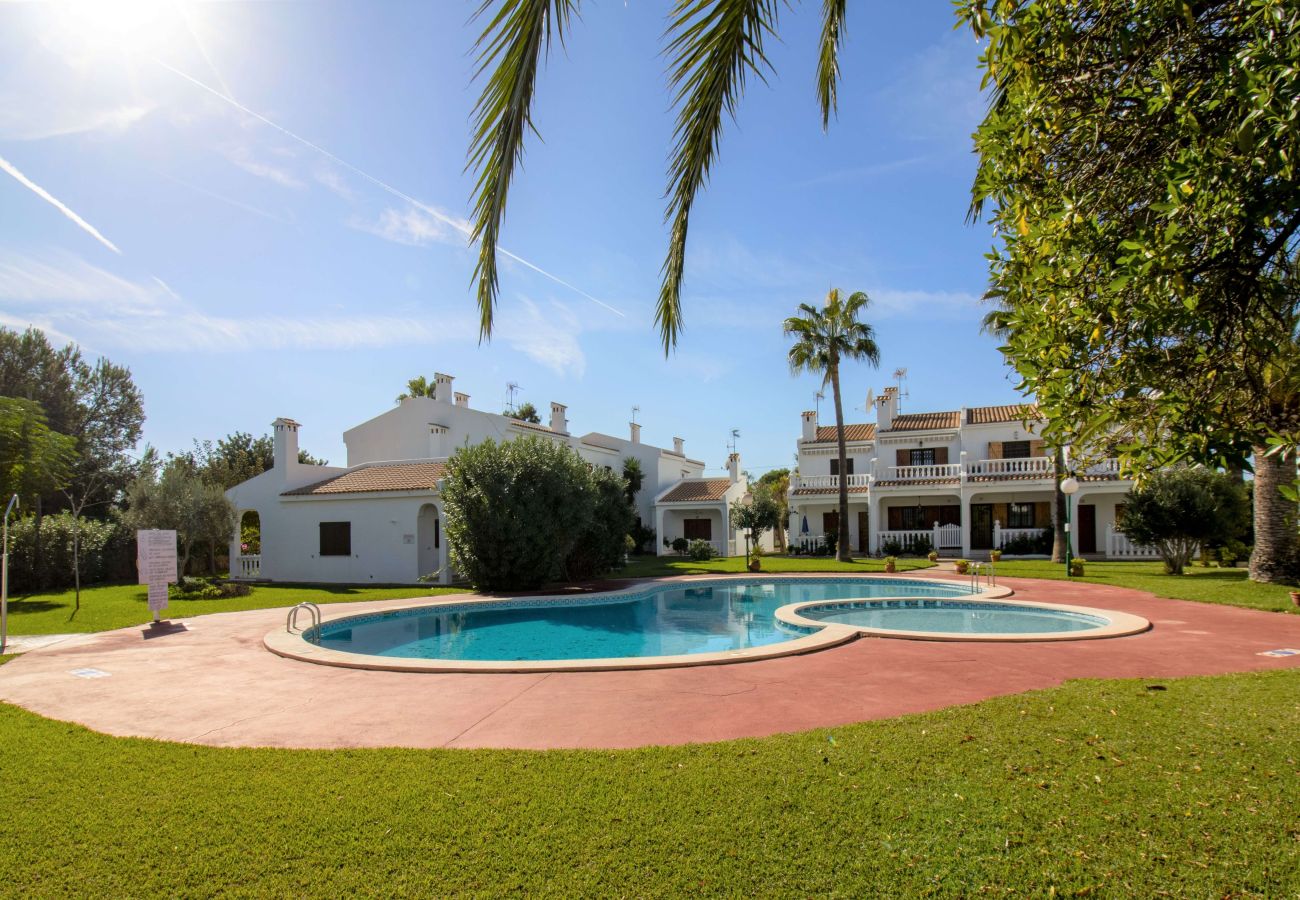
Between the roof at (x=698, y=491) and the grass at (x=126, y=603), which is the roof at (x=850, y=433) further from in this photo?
the grass at (x=126, y=603)

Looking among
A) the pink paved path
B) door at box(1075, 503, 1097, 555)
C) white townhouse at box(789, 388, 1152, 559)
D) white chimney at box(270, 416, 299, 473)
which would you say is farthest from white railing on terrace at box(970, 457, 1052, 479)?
white chimney at box(270, 416, 299, 473)

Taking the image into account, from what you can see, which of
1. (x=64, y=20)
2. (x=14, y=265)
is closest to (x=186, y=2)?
(x=64, y=20)

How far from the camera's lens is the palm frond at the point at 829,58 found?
12.8ft

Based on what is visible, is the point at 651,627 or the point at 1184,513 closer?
the point at 651,627

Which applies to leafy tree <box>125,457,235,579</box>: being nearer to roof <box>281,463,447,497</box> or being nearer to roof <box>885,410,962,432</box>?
roof <box>281,463,447,497</box>

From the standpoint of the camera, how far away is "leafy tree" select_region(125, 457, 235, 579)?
24.1m

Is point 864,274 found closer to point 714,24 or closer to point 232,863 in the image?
point 714,24

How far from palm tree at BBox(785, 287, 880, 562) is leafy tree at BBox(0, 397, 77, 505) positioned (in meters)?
27.0

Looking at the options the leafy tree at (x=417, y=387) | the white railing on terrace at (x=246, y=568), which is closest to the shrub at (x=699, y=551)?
the white railing on terrace at (x=246, y=568)

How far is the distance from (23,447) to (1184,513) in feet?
110

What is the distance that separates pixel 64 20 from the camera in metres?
3.09

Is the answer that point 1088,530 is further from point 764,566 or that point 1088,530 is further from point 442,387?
point 442,387

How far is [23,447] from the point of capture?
18.6 metres

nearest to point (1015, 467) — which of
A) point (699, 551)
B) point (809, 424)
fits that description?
point (809, 424)
